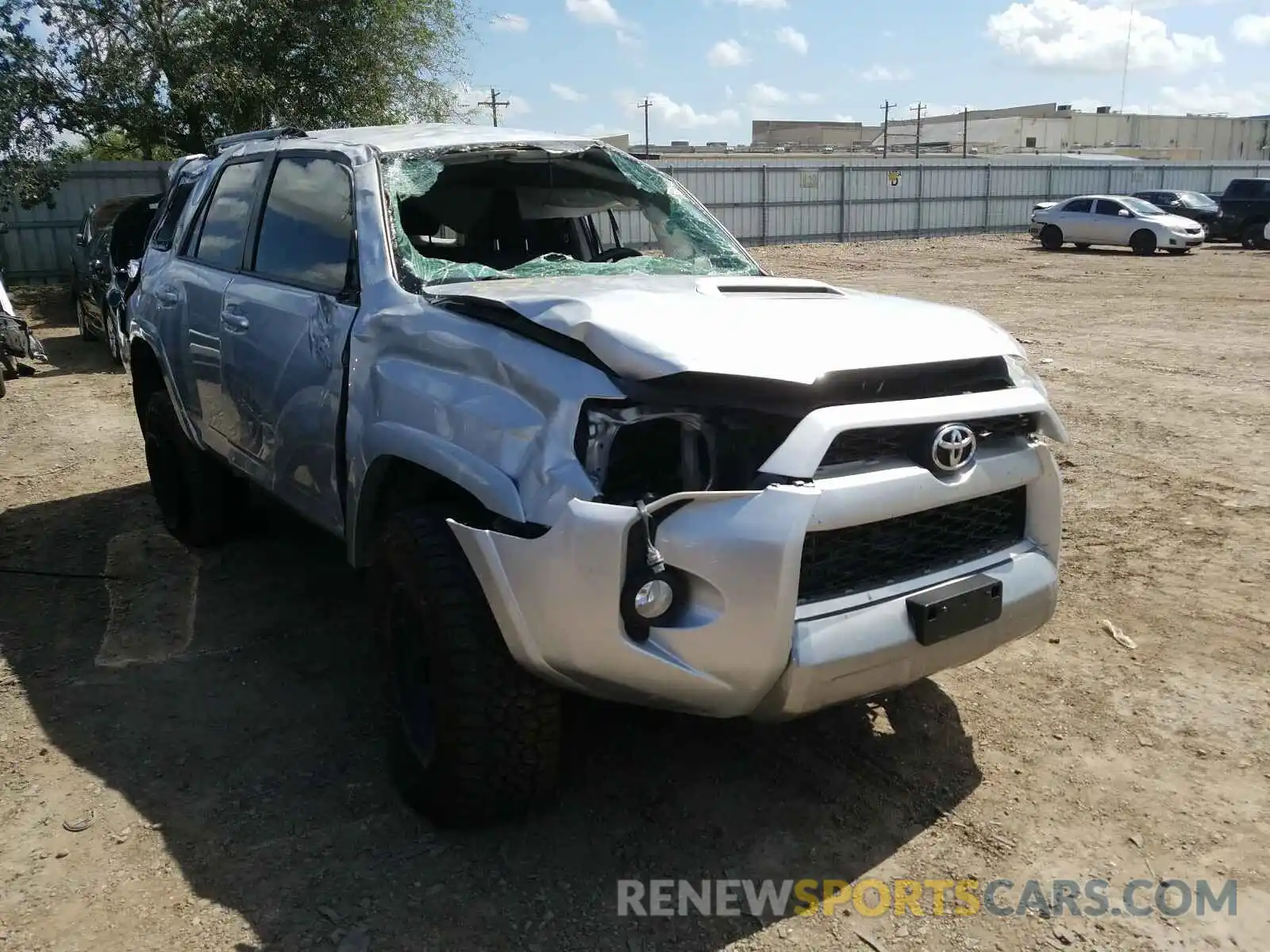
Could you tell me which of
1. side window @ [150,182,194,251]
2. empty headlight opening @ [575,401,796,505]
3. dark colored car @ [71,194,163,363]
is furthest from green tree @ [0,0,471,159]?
empty headlight opening @ [575,401,796,505]

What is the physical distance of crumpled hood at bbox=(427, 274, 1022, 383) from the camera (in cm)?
243

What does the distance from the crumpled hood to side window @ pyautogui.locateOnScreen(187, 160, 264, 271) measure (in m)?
1.61

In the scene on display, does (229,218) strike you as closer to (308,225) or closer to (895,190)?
(308,225)

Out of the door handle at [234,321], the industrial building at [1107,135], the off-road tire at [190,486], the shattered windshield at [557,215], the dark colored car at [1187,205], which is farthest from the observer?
the industrial building at [1107,135]

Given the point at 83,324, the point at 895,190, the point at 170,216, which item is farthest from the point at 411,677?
the point at 895,190

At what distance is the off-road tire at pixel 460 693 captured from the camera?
2641 millimetres

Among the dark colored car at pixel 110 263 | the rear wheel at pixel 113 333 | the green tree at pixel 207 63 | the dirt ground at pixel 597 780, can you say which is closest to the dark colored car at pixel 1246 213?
the green tree at pixel 207 63

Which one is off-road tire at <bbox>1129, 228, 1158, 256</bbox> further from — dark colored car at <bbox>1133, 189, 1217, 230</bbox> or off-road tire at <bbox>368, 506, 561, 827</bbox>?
off-road tire at <bbox>368, 506, 561, 827</bbox>

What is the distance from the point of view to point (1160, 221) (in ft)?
80.5

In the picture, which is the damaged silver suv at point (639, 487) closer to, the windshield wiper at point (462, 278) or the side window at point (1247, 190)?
the windshield wiper at point (462, 278)

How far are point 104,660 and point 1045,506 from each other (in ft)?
11.4

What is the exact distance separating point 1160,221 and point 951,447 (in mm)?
25427

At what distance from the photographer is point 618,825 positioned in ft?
9.61

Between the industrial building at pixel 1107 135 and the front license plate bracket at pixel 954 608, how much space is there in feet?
220
